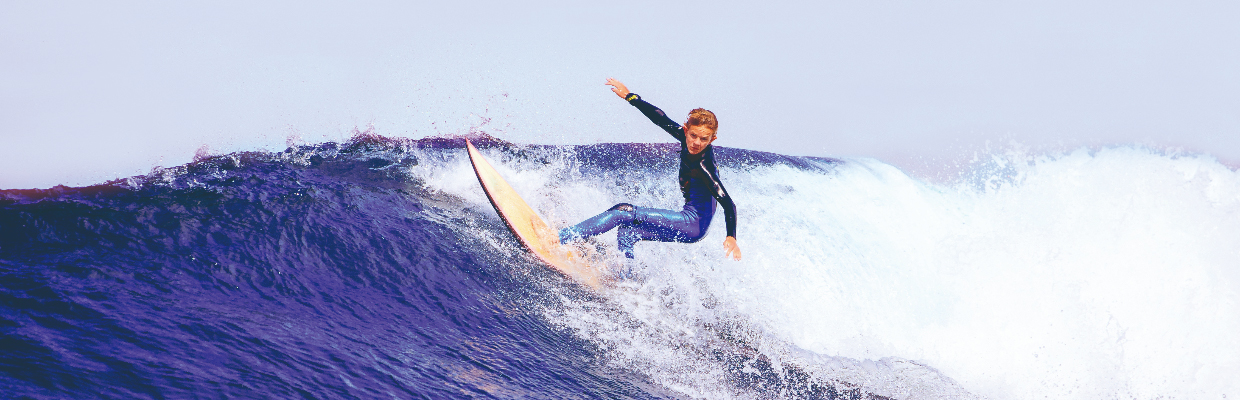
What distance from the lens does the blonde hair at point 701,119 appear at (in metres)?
4.37

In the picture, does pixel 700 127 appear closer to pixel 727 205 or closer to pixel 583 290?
pixel 727 205

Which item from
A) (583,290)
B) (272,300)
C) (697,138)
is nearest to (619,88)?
(697,138)

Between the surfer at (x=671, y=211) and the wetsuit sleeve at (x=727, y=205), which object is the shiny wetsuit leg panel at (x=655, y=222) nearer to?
the surfer at (x=671, y=211)

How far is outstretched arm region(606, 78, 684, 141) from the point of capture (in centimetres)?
481

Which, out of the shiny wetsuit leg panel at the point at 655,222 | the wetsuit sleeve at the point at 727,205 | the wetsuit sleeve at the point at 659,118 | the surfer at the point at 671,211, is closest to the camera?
the wetsuit sleeve at the point at 727,205

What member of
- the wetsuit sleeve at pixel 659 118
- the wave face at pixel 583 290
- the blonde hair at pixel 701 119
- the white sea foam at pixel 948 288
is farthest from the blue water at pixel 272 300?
the blonde hair at pixel 701 119

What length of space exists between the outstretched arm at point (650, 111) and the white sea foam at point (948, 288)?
4.92 ft

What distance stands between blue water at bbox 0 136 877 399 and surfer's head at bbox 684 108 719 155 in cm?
161

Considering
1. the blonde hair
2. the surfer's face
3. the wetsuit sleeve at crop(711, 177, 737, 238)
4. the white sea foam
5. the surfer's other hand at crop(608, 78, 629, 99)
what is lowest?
the white sea foam

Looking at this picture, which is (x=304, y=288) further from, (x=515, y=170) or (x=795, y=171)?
(x=795, y=171)

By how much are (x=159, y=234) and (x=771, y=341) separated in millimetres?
4909

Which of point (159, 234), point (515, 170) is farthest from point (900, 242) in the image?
point (159, 234)

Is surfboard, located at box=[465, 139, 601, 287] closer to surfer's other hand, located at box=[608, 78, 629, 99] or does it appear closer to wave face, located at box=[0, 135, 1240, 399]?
wave face, located at box=[0, 135, 1240, 399]

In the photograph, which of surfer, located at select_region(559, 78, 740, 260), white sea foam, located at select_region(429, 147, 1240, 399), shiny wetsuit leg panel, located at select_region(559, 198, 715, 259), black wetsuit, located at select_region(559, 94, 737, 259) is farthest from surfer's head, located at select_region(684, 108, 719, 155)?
white sea foam, located at select_region(429, 147, 1240, 399)
